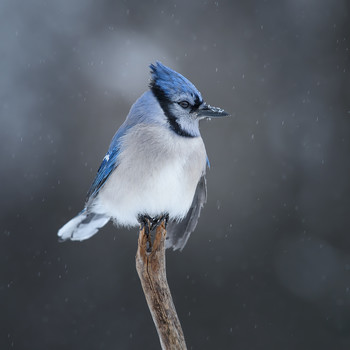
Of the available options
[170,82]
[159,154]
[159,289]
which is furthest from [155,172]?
[159,289]

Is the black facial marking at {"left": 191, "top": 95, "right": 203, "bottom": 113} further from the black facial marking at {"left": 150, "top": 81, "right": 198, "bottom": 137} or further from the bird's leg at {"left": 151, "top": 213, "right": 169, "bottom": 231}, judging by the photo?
the bird's leg at {"left": 151, "top": 213, "right": 169, "bottom": 231}

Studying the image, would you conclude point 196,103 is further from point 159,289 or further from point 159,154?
point 159,289

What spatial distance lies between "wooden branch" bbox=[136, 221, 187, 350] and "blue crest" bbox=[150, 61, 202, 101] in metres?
0.56

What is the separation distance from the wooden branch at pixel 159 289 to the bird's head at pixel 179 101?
1.47 feet

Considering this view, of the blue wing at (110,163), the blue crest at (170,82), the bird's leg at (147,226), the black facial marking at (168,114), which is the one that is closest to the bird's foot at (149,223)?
the bird's leg at (147,226)

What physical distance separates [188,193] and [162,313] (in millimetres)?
495

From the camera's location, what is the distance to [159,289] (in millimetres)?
2115

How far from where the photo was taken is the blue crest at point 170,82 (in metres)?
1.94

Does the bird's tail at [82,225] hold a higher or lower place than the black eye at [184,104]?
lower

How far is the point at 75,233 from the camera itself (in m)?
2.30

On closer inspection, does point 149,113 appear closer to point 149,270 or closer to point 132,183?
point 132,183

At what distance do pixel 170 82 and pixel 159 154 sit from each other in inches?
10.7

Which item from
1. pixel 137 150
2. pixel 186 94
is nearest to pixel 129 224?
pixel 137 150

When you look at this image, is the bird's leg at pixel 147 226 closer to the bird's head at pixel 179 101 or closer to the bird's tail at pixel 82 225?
the bird's tail at pixel 82 225
